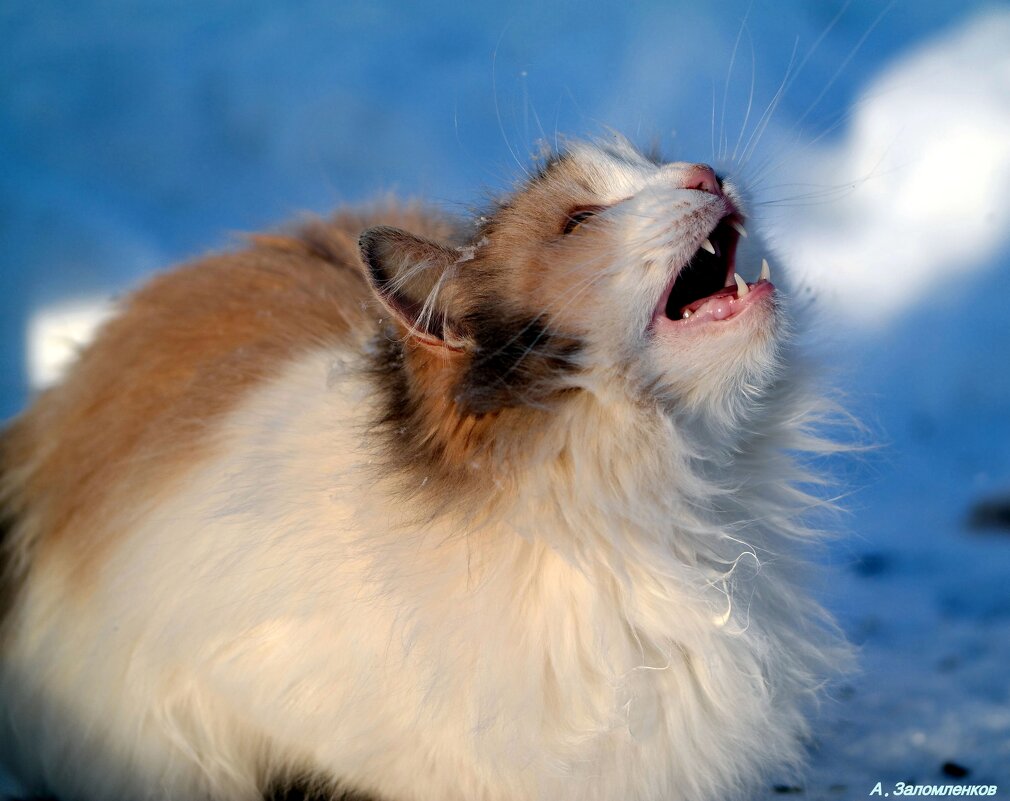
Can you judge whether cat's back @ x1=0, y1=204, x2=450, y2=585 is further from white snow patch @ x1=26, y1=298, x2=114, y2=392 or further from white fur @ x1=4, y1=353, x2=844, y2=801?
white snow patch @ x1=26, y1=298, x2=114, y2=392

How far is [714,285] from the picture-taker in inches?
55.5

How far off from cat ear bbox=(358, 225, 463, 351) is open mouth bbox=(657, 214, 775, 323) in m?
0.29

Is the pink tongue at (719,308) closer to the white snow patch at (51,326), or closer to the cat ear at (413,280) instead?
the cat ear at (413,280)

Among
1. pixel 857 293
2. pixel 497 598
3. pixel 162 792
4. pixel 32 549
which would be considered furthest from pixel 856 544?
pixel 32 549

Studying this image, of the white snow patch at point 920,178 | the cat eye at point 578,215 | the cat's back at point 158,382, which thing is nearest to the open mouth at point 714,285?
the cat eye at point 578,215

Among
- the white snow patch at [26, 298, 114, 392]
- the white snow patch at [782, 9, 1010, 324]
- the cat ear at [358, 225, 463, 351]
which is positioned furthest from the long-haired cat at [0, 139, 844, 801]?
the white snow patch at [782, 9, 1010, 324]

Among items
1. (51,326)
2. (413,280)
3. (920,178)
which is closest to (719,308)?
(413,280)

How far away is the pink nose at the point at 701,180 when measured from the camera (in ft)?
4.41

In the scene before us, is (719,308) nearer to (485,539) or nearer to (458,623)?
(485,539)

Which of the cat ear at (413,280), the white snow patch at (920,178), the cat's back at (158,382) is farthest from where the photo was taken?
the white snow patch at (920,178)

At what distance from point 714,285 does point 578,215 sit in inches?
8.7

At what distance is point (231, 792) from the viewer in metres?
1.75

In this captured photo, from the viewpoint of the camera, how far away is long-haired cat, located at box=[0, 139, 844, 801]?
4.17ft

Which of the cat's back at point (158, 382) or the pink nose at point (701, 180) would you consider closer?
the pink nose at point (701, 180)
